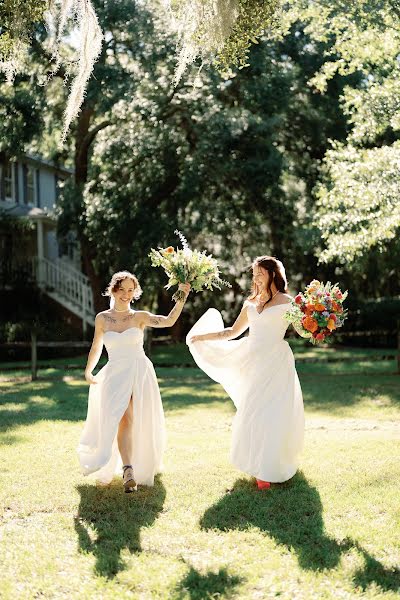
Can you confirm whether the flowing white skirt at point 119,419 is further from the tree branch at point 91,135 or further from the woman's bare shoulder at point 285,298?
the tree branch at point 91,135

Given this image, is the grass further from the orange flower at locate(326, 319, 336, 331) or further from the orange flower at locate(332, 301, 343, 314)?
the orange flower at locate(332, 301, 343, 314)

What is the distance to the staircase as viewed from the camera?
2695cm

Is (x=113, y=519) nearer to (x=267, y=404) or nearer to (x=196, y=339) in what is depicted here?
(x=267, y=404)

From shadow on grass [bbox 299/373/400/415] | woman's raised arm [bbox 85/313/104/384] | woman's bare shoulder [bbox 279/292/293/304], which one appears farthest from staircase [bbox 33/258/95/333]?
woman's bare shoulder [bbox 279/292/293/304]

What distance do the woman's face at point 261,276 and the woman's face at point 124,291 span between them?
4.15 feet

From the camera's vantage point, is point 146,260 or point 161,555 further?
point 146,260

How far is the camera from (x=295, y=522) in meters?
5.98

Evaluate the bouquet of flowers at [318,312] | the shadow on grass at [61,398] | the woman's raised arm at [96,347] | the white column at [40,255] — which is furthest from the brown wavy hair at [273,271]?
the white column at [40,255]

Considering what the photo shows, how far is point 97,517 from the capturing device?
616cm

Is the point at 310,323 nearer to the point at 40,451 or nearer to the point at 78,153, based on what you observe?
the point at 40,451

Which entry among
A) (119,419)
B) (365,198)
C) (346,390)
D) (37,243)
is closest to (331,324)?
(119,419)

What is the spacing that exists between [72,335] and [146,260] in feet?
14.8

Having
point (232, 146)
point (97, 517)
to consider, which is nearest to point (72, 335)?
point (232, 146)

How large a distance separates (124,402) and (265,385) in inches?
55.6
